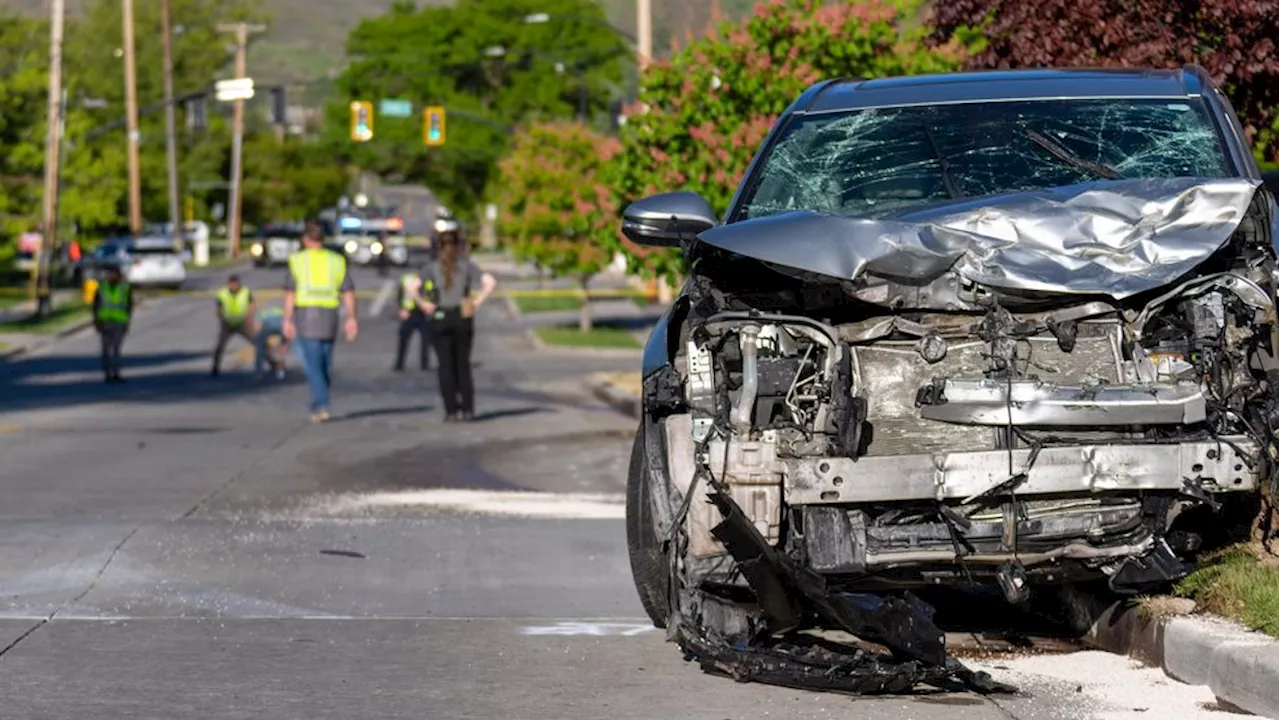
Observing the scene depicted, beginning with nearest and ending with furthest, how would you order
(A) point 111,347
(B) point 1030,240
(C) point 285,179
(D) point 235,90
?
(B) point 1030,240 < (A) point 111,347 < (D) point 235,90 < (C) point 285,179

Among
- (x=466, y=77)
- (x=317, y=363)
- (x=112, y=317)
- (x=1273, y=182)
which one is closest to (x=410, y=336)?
(x=112, y=317)

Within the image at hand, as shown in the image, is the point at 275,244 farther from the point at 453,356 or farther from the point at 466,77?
the point at 453,356

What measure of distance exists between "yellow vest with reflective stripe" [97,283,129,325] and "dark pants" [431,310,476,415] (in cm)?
951

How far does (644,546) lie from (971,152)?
1900 mm

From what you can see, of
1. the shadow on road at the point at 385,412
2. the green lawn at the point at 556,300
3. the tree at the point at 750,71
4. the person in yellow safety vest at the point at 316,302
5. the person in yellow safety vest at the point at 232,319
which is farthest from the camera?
the green lawn at the point at 556,300

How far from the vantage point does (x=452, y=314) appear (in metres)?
20.1

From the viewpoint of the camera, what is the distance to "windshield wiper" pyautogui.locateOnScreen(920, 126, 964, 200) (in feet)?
26.8

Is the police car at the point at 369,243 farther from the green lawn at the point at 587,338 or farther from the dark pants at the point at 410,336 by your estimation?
the dark pants at the point at 410,336

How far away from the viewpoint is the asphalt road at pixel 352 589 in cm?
711

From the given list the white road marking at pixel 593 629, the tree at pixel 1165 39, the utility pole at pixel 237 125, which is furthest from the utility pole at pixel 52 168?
the utility pole at pixel 237 125

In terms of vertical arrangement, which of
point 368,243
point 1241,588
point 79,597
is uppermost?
point 1241,588

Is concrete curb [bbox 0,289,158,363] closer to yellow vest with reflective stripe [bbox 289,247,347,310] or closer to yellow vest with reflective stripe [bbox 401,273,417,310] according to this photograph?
yellow vest with reflective stripe [bbox 401,273,417,310]

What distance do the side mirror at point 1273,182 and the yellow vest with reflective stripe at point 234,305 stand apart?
2310 cm

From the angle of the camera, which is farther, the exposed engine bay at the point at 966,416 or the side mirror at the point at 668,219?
the side mirror at the point at 668,219
